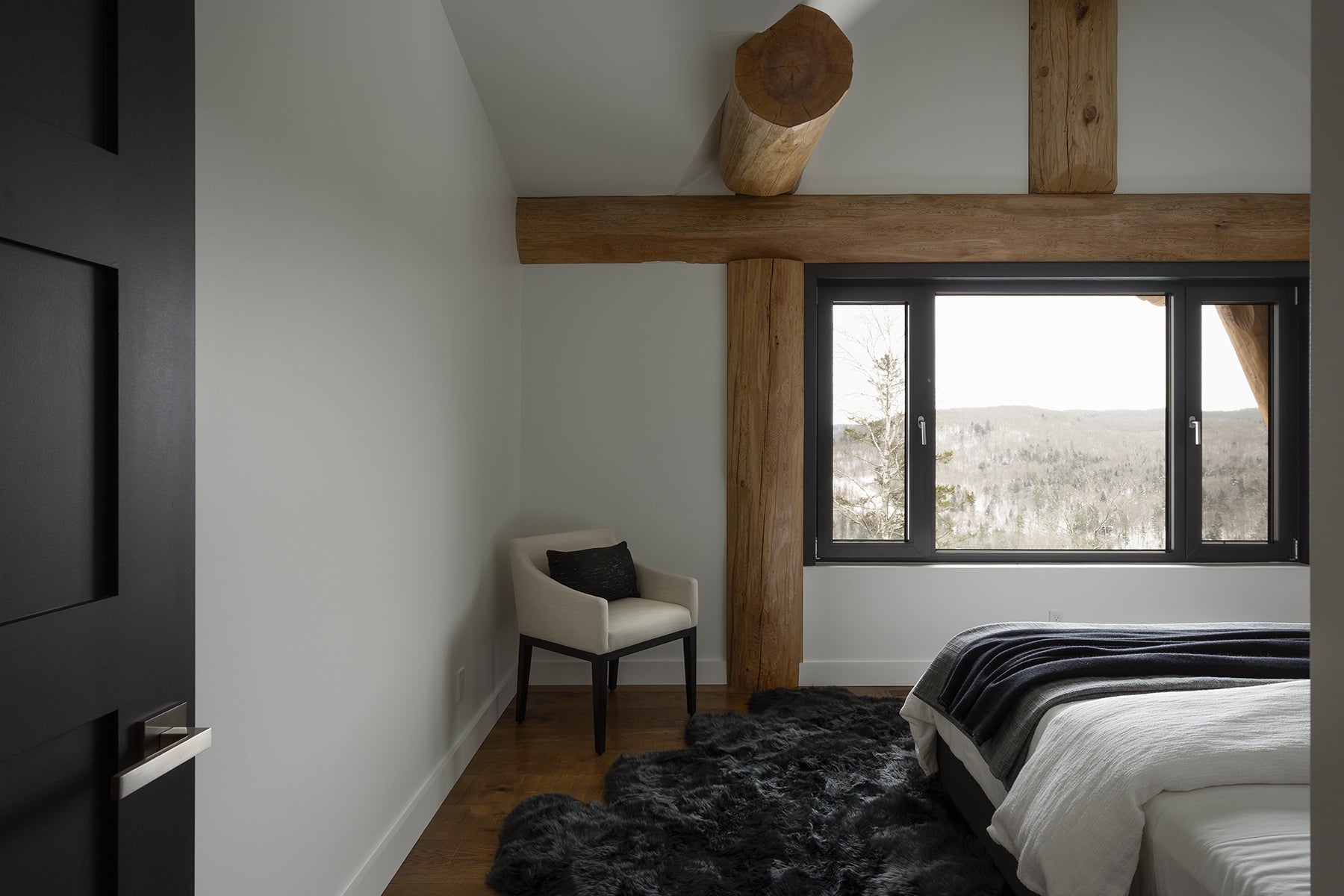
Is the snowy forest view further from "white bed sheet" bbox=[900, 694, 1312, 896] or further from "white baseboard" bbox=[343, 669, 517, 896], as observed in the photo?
"white bed sheet" bbox=[900, 694, 1312, 896]

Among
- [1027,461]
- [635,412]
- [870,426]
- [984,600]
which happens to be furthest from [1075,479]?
[635,412]

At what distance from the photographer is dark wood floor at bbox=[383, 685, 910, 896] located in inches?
83.9

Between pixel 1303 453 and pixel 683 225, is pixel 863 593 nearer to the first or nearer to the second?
pixel 683 225

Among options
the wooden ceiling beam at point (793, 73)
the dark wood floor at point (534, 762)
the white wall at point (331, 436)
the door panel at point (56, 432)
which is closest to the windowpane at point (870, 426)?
the dark wood floor at point (534, 762)

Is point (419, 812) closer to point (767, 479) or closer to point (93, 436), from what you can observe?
point (93, 436)

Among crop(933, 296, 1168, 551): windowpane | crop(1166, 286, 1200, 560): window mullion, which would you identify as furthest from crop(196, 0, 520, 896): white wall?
crop(1166, 286, 1200, 560): window mullion

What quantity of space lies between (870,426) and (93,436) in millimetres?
3637

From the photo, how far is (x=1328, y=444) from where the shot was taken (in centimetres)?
56

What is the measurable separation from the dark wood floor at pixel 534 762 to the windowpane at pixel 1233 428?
2.03m

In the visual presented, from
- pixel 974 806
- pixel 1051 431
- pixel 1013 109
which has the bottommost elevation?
pixel 974 806

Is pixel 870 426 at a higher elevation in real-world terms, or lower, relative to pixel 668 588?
higher

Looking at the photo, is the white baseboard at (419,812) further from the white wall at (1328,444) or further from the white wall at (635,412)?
the white wall at (1328,444)

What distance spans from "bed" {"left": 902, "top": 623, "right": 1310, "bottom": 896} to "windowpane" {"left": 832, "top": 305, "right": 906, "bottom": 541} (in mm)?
1608

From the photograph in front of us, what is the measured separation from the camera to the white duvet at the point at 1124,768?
4.70 ft
